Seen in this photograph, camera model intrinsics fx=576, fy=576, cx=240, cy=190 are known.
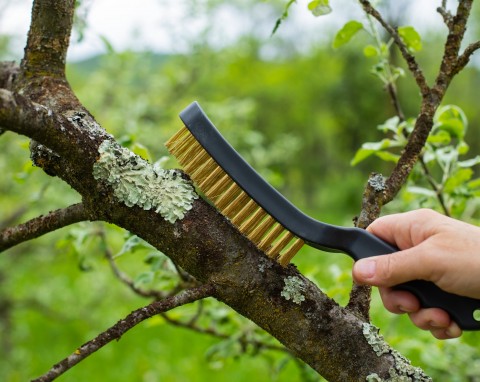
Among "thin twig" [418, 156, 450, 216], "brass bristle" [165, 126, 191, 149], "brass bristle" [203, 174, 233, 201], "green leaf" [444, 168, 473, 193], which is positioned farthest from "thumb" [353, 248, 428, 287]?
"green leaf" [444, 168, 473, 193]

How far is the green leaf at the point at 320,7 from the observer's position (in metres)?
1.52

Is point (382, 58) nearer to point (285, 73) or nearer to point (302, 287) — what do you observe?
point (302, 287)

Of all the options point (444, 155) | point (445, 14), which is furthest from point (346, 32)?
point (444, 155)

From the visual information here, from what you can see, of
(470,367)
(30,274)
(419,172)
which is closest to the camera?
(419,172)

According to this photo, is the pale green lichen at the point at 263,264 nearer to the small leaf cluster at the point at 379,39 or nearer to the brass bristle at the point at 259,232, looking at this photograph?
the brass bristle at the point at 259,232

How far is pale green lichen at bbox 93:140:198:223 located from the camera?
3.61 feet

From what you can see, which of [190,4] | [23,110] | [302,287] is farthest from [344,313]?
[190,4]

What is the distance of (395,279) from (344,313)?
0.42 feet

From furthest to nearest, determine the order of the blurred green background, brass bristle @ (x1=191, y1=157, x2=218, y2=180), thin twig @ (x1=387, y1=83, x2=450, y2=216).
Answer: the blurred green background < thin twig @ (x1=387, y1=83, x2=450, y2=216) < brass bristle @ (x1=191, y1=157, x2=218, y2=180)

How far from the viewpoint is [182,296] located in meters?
1.10

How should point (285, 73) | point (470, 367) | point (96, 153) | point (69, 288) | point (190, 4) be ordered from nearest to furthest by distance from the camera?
point (96, 153) → point (470, 367) → point (190, 4) → point (69, 288) → point (285, 73)

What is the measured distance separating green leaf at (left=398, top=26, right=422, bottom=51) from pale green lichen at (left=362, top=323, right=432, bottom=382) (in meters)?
0.92

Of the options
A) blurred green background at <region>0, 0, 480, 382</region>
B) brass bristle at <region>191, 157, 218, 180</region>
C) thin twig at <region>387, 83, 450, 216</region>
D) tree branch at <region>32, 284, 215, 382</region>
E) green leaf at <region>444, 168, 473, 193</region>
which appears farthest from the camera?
blurred green background at <region>0, 0, 480, 382</region>

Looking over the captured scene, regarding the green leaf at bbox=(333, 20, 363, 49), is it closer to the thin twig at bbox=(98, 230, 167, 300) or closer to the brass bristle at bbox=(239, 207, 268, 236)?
the brass bristle at bbox=(239, 207, 268, 236)
